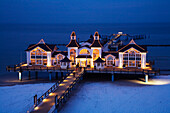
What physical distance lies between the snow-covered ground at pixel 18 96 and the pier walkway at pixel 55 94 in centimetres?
249

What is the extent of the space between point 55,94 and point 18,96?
5569 mm

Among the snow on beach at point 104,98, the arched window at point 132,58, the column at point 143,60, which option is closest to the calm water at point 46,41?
the column at point 143,60

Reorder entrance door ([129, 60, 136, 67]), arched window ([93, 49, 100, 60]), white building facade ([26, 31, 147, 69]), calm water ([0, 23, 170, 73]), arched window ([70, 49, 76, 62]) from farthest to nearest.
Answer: calm water ([0, 23, 170, 73]) < arched window ([70, 49, 76, 62]) < arched window ([93, 49, 100, 60]) < entrance door ([129, 60, 136, 67]) < white building facade ([26, 31, 147, 69])

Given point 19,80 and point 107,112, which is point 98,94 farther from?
point 19,80

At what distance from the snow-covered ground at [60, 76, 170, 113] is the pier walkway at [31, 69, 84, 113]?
1407 mm

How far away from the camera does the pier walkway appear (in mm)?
20109

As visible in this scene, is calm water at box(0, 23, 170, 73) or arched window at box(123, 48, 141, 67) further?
calm water at box(0, 23, 170, 73)

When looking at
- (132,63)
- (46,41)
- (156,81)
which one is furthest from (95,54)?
(46,41)

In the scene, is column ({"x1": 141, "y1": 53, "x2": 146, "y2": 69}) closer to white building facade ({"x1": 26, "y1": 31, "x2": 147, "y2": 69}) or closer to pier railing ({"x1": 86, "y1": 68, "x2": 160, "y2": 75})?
white building facade ({"x1": 26, "y1": 31, "x2": 147, "y2": 69})

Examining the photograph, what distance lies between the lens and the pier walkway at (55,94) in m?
20.1

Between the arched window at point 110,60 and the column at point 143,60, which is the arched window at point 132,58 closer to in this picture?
the column at point 143,60

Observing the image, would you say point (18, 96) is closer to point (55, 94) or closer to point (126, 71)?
point (55, 94)

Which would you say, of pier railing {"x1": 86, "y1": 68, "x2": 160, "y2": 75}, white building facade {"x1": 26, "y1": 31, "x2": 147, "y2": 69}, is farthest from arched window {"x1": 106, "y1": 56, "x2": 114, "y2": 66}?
pier railing {"x1": 86, "y1": 68, "x2": 160, "y2": 75}

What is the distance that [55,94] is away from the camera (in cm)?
2438
